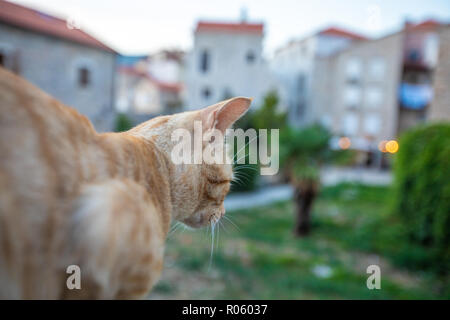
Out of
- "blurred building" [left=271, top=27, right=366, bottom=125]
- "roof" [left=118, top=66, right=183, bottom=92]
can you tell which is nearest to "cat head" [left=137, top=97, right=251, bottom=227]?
"roof" [left=118, top=66, right=183, bottom=92]

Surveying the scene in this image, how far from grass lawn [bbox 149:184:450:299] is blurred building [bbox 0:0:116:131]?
685mm

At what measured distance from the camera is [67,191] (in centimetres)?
43

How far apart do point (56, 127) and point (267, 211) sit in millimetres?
5311

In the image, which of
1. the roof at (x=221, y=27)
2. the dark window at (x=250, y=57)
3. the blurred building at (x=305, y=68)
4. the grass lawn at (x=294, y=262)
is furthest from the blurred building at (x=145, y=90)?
the blurred building at (x=305, y=68)

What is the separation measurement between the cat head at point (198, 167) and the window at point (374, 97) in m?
9.13

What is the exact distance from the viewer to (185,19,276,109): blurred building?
2014 mm

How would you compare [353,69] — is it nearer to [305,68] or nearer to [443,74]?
[305,68]

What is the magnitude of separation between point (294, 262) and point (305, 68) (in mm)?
3809

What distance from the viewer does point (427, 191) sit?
3.28 meters

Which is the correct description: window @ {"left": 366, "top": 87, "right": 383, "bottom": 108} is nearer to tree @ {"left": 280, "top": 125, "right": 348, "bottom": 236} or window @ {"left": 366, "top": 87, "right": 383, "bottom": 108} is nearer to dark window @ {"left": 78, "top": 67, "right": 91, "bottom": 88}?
tree @ {"left": 280, "top": 125, "right": 348, "bottom": 236}

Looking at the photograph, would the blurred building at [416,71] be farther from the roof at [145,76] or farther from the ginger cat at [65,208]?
the ginger cat at [65,208]

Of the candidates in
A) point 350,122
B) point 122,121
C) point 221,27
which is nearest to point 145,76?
point 221,27

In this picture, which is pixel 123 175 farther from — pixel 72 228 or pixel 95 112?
pixel 95 112
